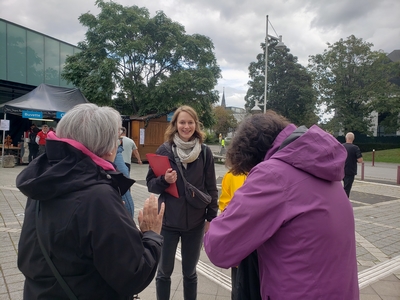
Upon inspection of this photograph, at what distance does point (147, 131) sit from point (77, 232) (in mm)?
16139

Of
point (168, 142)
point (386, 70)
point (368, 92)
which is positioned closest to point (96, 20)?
point (168, 142)

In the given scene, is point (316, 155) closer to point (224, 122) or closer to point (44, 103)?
point (44, 103)

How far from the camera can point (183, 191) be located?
2.59 meters

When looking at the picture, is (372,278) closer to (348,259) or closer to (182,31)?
(348,259)

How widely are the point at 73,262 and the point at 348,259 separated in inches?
45.9

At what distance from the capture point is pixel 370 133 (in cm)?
3534

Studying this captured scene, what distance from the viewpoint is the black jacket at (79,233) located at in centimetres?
122

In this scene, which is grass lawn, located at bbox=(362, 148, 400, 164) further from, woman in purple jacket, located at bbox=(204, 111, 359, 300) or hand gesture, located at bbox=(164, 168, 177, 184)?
woman in purple jacket, located at bbox=(204, 111, 359, 300)

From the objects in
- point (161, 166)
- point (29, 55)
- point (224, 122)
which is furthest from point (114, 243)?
point (224, 122)

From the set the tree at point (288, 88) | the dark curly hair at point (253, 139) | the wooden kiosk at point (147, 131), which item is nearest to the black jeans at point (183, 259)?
the dark curly hair at point (253, 139)

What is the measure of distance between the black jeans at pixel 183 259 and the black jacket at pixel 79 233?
4.14ft

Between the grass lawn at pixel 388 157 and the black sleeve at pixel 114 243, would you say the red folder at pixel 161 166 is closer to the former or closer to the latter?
the black sleeve at pixel 114 243

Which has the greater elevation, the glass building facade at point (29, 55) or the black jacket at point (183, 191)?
the glass building facade at point (29, 55)

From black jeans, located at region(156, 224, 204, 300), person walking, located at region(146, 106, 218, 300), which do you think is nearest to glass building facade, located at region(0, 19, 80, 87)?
person walking, located at region(146, 106, 218, 300)
